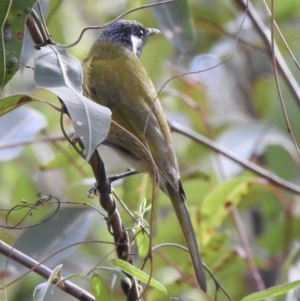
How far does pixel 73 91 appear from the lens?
150 cm

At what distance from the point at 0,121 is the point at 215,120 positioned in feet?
5.42

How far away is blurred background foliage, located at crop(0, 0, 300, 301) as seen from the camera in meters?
2.91

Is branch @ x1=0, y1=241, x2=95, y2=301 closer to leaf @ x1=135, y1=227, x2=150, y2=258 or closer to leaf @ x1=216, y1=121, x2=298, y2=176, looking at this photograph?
leaf @ x1=135, y1=227, x2=150, y2=258

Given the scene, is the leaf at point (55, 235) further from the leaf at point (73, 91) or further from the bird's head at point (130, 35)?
the leaf at point (73, 91)

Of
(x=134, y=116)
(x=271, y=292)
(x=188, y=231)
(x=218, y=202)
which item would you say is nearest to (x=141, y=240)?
(x=271, y=292)

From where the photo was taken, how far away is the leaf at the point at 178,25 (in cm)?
289

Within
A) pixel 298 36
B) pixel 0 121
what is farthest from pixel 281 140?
pixel 0 121

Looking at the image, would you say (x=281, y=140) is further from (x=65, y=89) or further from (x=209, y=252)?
(x=65, y=89)

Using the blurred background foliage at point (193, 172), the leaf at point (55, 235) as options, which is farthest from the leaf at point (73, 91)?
the leaf at point (55, 235)

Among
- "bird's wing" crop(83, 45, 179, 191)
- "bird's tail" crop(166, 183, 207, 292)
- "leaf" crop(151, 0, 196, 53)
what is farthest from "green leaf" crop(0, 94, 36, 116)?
"leaf" crop(151, 0, 196, 53)

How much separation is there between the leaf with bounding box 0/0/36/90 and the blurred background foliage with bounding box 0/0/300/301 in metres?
0.46

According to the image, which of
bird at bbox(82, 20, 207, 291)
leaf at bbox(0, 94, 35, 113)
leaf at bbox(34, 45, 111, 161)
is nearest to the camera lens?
leaf at bbox(34, 45, 111, 161)

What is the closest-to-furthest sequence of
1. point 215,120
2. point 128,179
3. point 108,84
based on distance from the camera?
point 108,84 < point 128,179 < point 215,120

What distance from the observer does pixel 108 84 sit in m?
2.88
